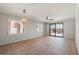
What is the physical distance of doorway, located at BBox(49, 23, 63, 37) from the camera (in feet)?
32.9

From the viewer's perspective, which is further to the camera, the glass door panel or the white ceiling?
the glass door panel

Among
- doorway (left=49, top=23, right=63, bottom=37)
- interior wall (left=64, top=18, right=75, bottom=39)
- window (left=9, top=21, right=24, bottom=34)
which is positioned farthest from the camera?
doorway (left=49, top=23, right=63, bottom=37)

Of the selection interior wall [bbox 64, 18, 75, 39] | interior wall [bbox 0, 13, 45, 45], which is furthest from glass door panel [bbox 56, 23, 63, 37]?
interior wall [bbox 0, 13, 45, 45]

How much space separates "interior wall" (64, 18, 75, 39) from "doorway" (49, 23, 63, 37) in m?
1.23

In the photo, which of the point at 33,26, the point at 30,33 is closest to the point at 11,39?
the point at 30,33

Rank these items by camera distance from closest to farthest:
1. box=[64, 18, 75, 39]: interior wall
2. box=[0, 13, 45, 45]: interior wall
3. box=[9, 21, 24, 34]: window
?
1. box=[0, 13, 45, 45]: interior wall
2. box=[9, 21, 24, 34]: window
3. box=[64, 18, 75, 39]: interior wall

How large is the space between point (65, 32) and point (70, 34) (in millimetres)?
640

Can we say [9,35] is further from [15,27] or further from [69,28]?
[69,28]

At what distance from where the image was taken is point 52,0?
72.5 inches

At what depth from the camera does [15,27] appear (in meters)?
6.62

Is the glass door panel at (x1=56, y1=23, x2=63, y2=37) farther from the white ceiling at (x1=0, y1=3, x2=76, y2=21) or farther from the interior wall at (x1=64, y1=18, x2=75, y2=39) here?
the white ceiling at (x1=0, y1=3, x2=76, y2=21)

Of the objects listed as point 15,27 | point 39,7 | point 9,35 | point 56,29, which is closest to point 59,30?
point 56,29

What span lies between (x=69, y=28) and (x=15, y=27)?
5.25 meters
